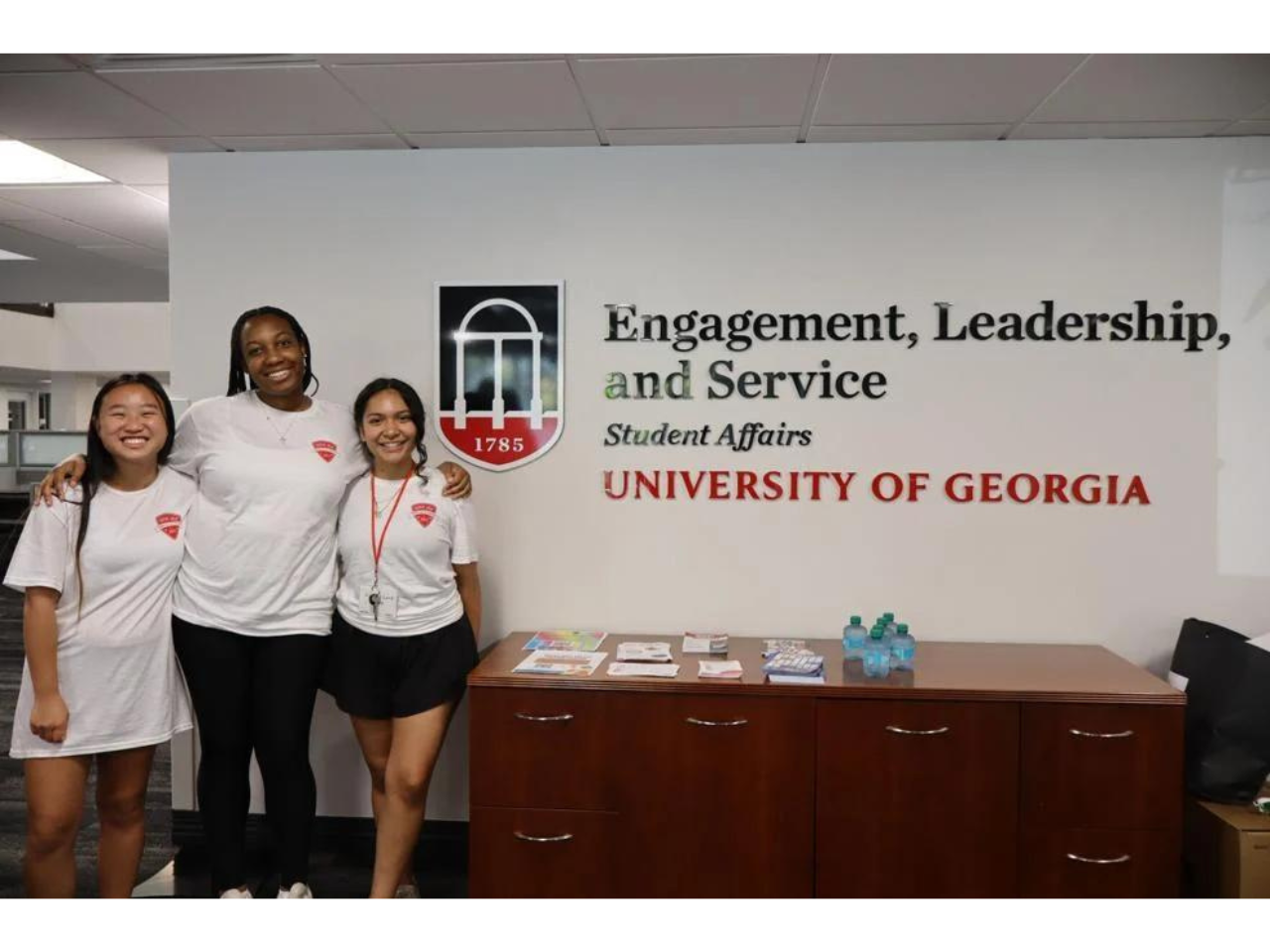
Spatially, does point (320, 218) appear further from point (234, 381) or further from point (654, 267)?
point (654, 267)

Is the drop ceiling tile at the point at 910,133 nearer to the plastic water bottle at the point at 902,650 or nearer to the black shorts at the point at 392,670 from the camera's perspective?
the plastic water bottle at the point at 902,650

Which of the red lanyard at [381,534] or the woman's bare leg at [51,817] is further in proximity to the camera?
the red lanyard at [381,534]

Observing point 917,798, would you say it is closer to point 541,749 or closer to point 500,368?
point 541,749

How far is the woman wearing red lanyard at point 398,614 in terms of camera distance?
2664 millimetres

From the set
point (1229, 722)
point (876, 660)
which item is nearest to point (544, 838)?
point (876, 660)

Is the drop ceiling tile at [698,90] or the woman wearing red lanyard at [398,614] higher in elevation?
the drop ceiling tile at [698,90]

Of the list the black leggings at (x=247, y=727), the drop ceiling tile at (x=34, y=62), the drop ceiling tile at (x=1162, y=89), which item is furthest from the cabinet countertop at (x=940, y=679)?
the drop ceiling tile at (x=34, y=62)

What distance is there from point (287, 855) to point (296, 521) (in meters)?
0.99

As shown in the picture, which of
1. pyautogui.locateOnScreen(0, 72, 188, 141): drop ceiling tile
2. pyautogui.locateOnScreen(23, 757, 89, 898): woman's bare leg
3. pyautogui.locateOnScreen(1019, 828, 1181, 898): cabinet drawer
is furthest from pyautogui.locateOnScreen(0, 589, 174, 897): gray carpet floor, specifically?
pyautogui.locateOnScreen(1019, 828, 1181, 898): cabinet drawer

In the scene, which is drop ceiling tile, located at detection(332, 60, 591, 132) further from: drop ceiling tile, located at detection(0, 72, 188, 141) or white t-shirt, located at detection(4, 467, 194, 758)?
white t-shirt, located at detection(4, 467, 194, 758)

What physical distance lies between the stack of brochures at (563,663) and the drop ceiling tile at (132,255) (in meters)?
3.61
